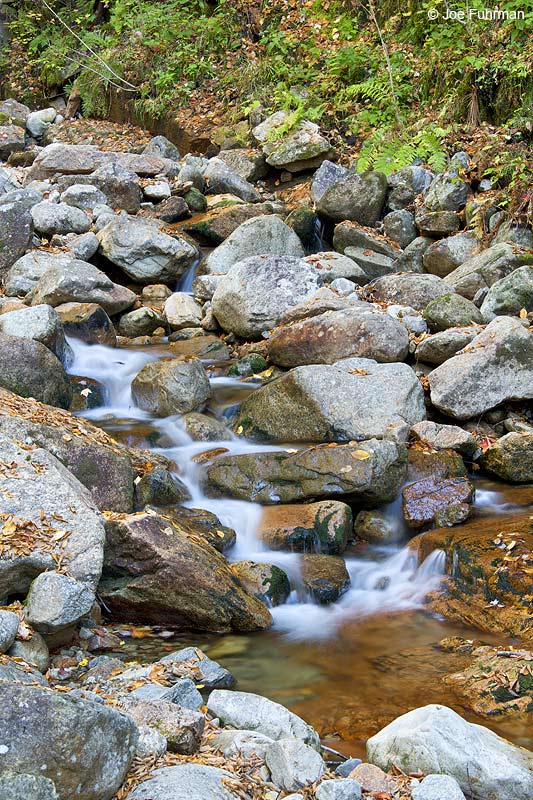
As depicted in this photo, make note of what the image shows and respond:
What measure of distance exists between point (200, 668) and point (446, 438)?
372cm

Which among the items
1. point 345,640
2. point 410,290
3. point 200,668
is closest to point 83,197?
point 410,290

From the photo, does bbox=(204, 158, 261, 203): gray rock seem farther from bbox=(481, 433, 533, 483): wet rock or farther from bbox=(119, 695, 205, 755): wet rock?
bbox=(119, 695, 205, 755): wet rock

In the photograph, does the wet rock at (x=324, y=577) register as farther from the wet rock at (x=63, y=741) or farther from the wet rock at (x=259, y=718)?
the wet rock at (x=63, y=741)

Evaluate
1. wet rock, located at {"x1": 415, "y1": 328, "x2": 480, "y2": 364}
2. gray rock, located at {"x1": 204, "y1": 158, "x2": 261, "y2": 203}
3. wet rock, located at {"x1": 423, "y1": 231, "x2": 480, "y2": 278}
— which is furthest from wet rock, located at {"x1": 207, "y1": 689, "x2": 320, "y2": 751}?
gray rock, located at {"x1": 204, "y1": 158, "x2": 261, "y2": 203}

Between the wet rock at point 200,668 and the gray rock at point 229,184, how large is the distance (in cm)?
1016

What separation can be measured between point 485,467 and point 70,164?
948 centimetres

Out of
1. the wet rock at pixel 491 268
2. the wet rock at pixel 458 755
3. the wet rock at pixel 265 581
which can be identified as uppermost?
the wet rock at pixel 458 755

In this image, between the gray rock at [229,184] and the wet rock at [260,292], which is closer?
the wet rock at [260,292]

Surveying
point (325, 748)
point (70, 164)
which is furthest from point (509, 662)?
point (70, 164)

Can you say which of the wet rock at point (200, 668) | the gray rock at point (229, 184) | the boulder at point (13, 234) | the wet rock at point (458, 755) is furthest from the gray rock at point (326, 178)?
the wet rock at point (458, 755)

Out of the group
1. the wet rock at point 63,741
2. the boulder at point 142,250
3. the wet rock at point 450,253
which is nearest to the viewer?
the wet rock at point 63,741

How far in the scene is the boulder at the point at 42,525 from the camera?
4.33m

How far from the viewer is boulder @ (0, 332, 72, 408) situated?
6.94m

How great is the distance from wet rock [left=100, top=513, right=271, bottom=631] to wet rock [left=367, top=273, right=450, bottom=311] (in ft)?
17.7
